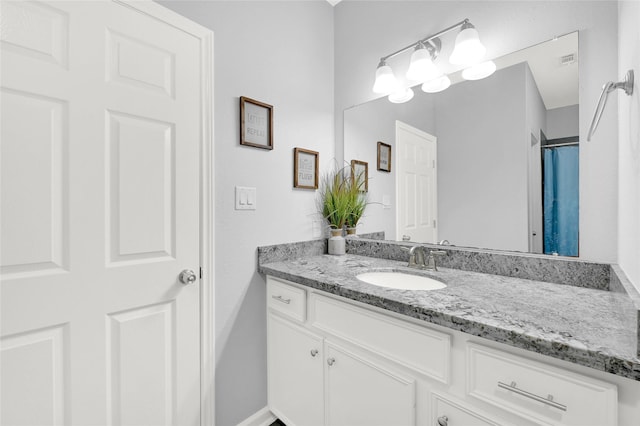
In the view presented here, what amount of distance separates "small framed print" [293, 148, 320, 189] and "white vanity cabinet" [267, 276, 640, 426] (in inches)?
23.5

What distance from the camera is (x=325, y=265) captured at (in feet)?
4.91

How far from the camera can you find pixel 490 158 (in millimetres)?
1395

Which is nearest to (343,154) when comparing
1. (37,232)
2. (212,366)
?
(212,366)

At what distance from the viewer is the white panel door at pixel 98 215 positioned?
0.91 m

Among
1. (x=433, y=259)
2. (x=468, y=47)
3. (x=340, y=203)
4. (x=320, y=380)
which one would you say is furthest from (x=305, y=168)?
(x=320, y=380)

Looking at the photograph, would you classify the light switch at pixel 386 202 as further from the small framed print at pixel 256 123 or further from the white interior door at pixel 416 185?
the small framed print at pixel 256 123

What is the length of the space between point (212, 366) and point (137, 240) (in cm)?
69

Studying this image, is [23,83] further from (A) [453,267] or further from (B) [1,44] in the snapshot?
(A) [453,267]

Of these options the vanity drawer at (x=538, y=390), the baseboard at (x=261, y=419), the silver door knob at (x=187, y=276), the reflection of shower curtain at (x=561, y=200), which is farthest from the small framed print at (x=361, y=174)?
the baseboard at (x=261, y=419)

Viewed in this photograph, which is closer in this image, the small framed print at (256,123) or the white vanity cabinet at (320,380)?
the white vanity cabinet at (320,380)

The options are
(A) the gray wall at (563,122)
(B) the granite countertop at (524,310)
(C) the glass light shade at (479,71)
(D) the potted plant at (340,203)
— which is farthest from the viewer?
(D) the potted plant at (340,203)

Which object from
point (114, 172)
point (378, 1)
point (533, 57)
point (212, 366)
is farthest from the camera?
point (378, 1)

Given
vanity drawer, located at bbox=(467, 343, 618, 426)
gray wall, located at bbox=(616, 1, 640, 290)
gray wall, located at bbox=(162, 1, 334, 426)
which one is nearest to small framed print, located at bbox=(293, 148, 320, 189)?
gray wall, located at bbox=(162, 1, 334, 426)

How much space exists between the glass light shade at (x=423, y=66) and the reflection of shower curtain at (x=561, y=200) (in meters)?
0.65
